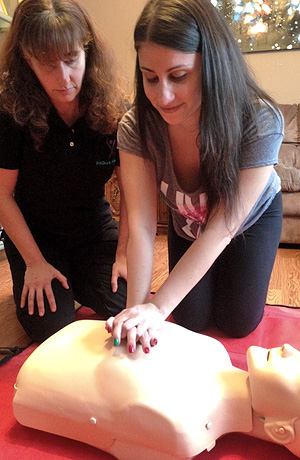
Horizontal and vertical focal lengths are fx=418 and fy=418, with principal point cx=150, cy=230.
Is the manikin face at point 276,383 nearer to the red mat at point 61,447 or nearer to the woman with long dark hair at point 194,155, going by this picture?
the red mat at point 61,447

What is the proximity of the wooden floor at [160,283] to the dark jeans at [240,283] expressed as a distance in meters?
0.39

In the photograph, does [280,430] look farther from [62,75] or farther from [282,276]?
[282,276]

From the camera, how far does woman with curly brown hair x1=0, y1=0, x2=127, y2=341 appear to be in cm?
110

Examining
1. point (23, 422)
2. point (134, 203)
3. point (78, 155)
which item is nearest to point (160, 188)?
point (134, 203)

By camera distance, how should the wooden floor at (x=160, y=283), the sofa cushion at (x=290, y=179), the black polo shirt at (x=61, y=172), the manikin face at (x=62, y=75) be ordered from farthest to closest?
the sofa cushion at (x=290, y=179)
the wooden floor at (x=160, y=283)
the black polo shirt at (x=61, y=172)
the manikin face at (x=62, y=75)

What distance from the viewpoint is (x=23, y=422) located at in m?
0.92

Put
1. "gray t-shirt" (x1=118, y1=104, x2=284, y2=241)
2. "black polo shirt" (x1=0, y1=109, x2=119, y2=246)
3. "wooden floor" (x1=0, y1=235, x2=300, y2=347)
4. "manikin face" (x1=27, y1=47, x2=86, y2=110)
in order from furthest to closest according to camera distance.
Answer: "wooden floor" (x1=0, y1=235, x2=300, y2=347) < "black polo shirt" (x1=0, y1=109, x2=119, y2=246) < "manikin face" (x1=27, y1=47, x2=86, y2=110) < "gray t-shirt" (x1=118, y1=104, x2=284, y2=241)

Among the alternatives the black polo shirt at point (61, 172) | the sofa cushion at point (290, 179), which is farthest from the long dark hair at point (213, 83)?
the sofa cushion at point (290, 179)

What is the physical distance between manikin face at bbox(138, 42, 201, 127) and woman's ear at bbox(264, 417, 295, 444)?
26.0 inches

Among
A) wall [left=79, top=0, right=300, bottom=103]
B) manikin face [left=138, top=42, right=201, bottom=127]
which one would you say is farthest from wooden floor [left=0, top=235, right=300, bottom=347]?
wall [left=79, top=0, right=300, bottom=103]

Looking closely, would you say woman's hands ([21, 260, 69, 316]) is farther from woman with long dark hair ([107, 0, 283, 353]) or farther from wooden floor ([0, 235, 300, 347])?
woman with long dark hair ([107, 0, 283, 353])

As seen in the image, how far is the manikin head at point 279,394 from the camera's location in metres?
0.77

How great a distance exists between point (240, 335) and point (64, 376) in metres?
0.69

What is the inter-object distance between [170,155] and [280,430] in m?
0.68
